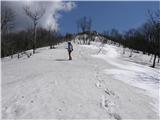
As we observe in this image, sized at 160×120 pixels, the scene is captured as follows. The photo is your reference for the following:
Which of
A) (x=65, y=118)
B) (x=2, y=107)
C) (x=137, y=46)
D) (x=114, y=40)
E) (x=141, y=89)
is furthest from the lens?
(x=114, y=40)

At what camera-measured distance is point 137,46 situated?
98.8 metres

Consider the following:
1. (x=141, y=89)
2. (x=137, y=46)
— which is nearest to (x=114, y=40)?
(x=137, y=46)

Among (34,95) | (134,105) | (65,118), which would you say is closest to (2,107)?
(34,95)

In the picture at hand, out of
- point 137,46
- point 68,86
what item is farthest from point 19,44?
point 68,86

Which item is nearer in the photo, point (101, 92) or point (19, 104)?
point (19, 104)

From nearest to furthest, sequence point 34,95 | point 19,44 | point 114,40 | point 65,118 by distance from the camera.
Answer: point 65,118
point 34,95
point 19,44
point 114,40

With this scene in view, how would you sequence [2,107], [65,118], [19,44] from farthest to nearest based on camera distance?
[19,44], [2,107], [65,118]

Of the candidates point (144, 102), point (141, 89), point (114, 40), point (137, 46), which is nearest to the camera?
point (144, 102)

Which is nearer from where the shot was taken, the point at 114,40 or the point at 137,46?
the point at 137,46

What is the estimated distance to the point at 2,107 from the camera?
8.80m

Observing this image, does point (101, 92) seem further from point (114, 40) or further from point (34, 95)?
point (114, 40)

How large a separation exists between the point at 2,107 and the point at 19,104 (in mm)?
710

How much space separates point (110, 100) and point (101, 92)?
1.17 meters

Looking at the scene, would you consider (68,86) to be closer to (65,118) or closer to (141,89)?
(65,118)
